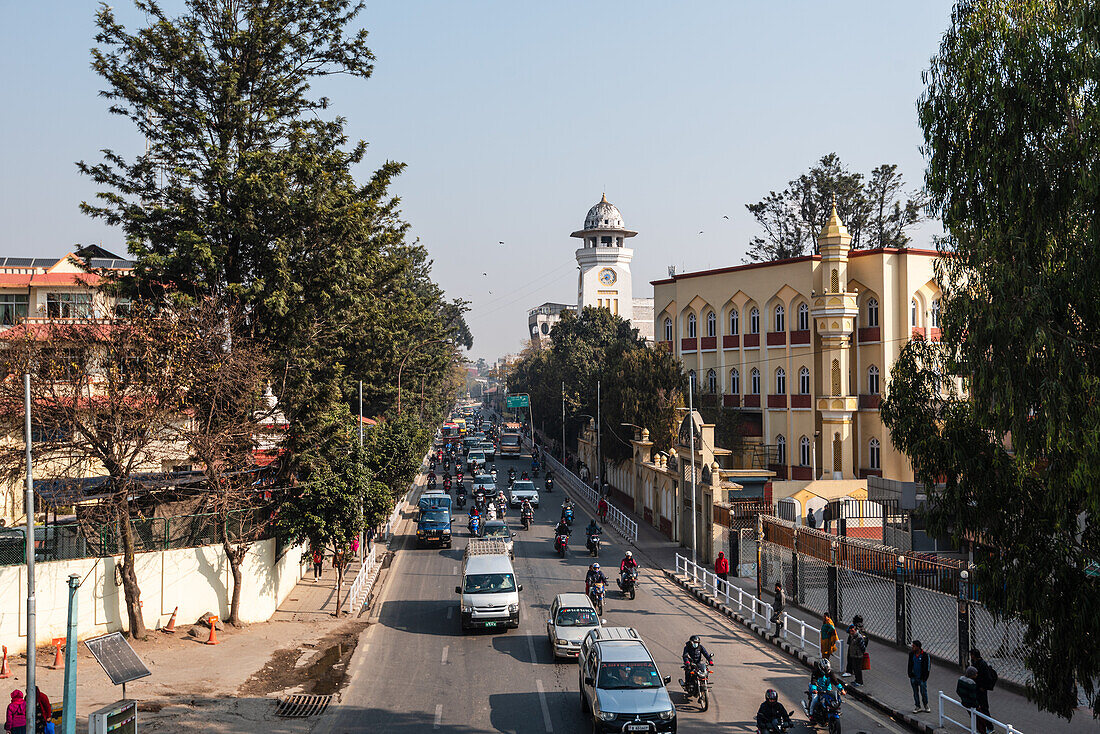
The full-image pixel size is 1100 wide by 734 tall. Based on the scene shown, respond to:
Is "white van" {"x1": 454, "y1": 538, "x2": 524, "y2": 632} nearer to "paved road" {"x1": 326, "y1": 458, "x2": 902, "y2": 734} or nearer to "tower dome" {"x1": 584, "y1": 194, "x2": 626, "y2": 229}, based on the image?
"paved road" {"x1": 326, "y1": 458, "x2": 902, "y2": 734}

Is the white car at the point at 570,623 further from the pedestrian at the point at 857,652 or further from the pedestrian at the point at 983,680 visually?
the pedestrian at the point at 983,680

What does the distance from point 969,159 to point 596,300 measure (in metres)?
104

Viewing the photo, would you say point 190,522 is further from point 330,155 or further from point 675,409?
point 675,409

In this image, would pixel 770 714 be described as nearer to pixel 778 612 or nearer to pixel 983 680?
pixel 983 680

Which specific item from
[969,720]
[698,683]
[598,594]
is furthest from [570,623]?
[969,720]

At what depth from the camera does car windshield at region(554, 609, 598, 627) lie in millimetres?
20609

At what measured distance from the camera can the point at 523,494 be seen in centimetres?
4738

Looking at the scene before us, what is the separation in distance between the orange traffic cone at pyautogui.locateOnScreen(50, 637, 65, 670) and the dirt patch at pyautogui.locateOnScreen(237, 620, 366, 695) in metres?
4.20

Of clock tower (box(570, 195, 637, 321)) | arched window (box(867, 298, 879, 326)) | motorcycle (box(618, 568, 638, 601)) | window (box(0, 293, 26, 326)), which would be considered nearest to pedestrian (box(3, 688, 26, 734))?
motorcycle (box(618, 568, 638, 601))

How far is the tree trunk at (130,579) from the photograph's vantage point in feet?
69.9

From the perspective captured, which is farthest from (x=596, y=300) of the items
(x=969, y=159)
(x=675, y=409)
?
(x=969, y=159)

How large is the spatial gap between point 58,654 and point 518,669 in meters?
10.3

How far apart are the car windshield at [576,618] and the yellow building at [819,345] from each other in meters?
28.5

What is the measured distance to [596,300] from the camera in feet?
379
